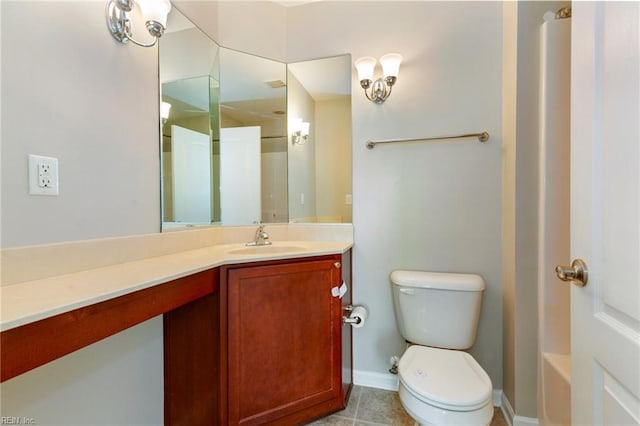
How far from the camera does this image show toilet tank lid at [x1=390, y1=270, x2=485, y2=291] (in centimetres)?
142

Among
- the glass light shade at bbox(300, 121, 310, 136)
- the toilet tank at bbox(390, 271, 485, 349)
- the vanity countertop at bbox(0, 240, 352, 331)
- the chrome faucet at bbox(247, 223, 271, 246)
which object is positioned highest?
the glass light shade at bbox(300, 121, 310, 136)

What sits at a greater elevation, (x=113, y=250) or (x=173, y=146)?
(x=173, y=146)

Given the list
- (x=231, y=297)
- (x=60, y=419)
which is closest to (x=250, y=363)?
(x=231, y=297)

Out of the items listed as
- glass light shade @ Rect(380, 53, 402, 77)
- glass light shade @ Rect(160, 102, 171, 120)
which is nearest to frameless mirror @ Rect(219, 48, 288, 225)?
glass light shade @ Rect(160, 102, 171, 120)

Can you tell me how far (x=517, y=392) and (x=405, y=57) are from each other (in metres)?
1.93

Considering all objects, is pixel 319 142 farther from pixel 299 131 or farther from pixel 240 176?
pixel 240 176

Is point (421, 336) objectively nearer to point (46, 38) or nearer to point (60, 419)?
point (60, 419)

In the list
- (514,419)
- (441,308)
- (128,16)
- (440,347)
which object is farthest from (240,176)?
(514,419)

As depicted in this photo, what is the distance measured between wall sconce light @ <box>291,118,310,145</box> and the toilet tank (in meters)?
1.16

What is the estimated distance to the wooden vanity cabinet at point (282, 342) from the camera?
1.21 m

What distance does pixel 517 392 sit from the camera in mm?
1368

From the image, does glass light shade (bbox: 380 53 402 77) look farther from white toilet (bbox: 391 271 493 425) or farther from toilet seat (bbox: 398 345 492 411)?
toilet seat (bbox: 398 345 492 411)

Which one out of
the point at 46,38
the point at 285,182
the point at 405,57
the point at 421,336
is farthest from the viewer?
the point at 285,182

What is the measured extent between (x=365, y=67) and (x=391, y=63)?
0.49ft
